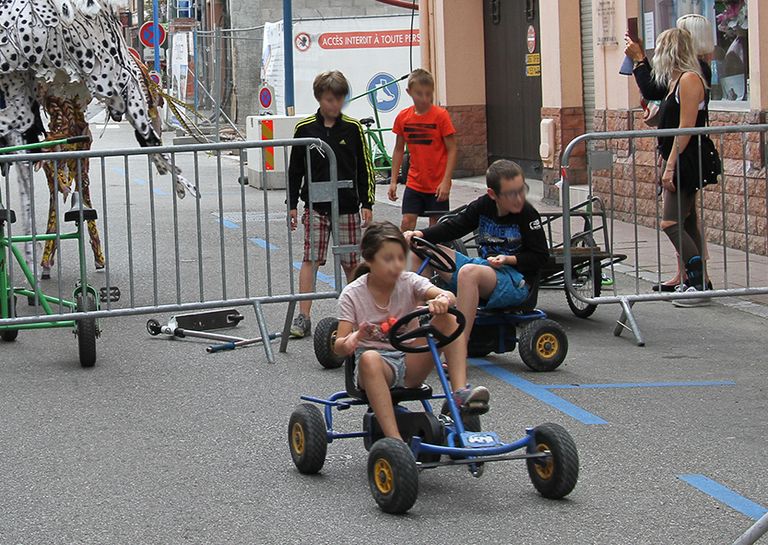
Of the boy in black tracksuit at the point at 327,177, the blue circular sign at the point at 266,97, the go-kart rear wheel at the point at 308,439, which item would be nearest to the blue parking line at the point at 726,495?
the go-kart rear wheel at the point at 308,439

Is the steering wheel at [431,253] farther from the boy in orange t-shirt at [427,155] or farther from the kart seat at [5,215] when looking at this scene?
the boy in orange t-shirt at [427,155]

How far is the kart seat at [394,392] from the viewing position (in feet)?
19.4

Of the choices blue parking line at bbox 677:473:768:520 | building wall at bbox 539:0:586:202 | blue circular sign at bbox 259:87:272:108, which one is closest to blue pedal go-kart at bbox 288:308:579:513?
blue parking line at bbox 677:473:768:520

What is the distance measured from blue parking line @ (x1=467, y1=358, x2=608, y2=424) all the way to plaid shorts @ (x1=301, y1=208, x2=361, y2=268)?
1337 mm

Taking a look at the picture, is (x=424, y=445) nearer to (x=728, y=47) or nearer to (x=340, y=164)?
(x=340, y=164)

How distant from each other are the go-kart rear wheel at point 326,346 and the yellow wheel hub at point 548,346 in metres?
1.16

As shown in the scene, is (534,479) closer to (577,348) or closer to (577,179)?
(577,348)

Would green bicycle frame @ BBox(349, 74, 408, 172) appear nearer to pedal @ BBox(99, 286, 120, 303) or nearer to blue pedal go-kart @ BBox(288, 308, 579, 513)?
pedal @ BBox(99, 286, 120, 303)

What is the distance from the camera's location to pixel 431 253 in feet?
24.4

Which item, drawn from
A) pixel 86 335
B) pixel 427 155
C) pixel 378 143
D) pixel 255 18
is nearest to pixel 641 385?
pixel 86 335

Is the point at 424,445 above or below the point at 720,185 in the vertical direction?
below

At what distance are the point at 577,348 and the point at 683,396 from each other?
1494mm

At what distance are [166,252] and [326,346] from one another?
5.93 metres

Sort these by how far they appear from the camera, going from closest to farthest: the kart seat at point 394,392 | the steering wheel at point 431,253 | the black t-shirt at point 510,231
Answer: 1. the kart seat at point 394,392
2. the steering wheel at point 431,253
3. the black t-shirt at point 510,231
